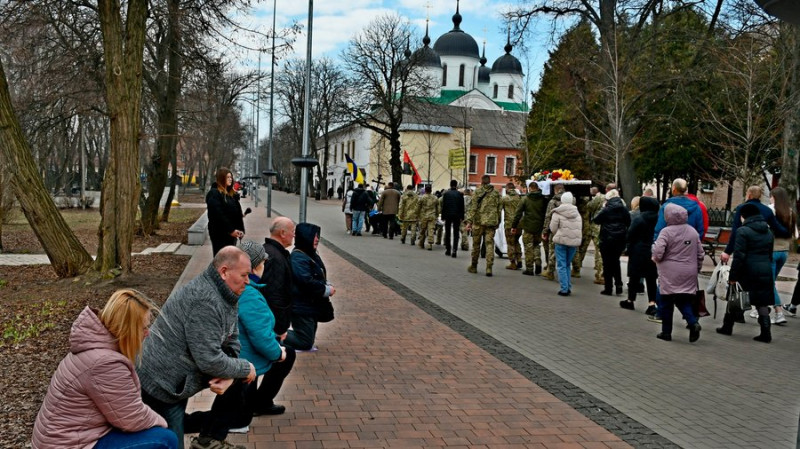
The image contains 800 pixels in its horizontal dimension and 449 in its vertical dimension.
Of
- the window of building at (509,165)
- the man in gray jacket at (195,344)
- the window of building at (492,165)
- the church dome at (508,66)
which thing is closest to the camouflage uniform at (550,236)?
the man in gray jacket at (195,344)

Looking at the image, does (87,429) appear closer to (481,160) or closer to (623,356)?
(623,356)

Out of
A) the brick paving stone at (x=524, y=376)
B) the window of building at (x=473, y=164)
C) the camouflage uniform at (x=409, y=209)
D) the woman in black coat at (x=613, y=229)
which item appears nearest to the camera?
the brick paving stone at (x=524, y=376)

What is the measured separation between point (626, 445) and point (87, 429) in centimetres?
369

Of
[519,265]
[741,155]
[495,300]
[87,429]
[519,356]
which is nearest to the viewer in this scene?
[87,429]

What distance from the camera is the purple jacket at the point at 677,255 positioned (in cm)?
845

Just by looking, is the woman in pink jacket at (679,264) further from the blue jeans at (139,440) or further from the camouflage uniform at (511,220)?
the blue jeans at (139,440)

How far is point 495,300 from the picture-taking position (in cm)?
1130

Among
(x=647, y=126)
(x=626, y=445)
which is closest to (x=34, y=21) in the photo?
(x=626, y=445)

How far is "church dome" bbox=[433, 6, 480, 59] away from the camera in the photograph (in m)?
87.2

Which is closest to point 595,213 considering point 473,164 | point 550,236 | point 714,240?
point 550,236

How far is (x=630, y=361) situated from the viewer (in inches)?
301

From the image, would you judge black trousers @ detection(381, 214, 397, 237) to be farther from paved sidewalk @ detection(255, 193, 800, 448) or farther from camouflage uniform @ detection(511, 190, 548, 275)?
paved sidewalk @ detection(255, 193, 800, 448)

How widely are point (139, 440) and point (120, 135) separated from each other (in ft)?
30.4

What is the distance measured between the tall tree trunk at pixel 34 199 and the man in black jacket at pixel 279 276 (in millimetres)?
7426
